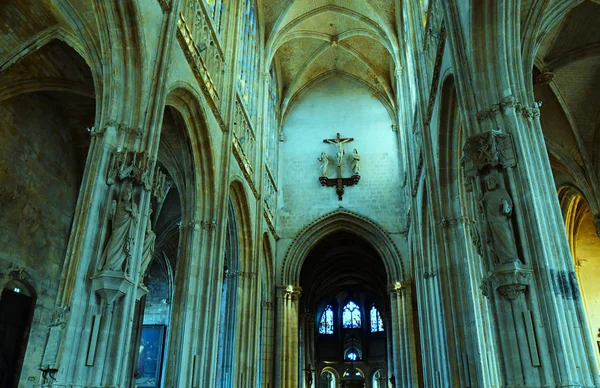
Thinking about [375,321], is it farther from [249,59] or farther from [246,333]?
[249,59]

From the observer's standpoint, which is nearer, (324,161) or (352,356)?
(324,161)

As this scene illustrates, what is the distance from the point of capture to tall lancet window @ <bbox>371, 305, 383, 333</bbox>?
3959 cm

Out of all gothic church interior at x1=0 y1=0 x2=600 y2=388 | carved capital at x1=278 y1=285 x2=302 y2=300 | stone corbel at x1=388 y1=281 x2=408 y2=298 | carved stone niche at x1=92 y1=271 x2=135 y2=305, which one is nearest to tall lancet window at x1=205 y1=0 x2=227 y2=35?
gothic church interior at x1=0 y1=0 x2=600 y2=388

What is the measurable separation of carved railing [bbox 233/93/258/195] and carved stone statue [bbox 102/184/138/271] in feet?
25.5

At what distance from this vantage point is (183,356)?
11.0 m

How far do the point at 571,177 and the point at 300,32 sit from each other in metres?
12.8

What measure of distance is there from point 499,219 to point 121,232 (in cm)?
545

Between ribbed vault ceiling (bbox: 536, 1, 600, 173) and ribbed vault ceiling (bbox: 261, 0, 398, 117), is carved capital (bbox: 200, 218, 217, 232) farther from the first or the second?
ribbed vault ceiling (bbox: 261, 0, 398, 117)

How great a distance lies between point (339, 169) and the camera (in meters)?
23.8

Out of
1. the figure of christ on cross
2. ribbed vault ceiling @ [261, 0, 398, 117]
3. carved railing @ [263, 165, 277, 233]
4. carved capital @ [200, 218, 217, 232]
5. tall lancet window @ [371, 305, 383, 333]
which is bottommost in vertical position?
carved capital @ [200, 218, 217, 232]

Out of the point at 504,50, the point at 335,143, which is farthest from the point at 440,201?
the point at 335,143

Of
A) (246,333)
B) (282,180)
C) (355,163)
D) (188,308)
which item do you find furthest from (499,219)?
(282,180)

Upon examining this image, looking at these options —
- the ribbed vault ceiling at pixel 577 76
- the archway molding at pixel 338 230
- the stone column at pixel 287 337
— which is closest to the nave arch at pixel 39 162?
the stone column at pixel 287 337

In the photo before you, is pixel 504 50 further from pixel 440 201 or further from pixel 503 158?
pixel 440 201
